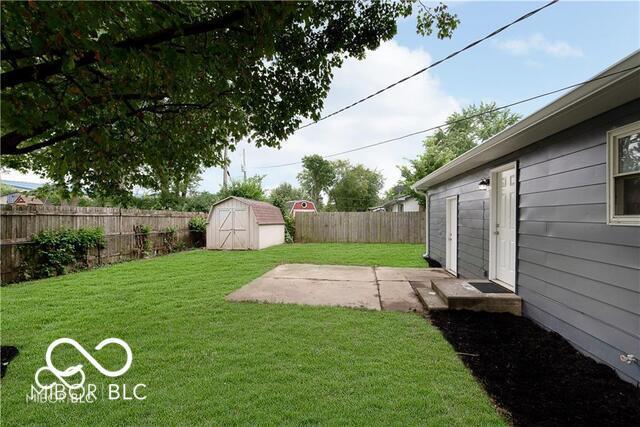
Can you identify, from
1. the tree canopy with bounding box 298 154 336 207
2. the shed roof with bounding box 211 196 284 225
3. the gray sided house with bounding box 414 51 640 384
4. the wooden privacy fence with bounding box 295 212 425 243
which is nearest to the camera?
the gray sided house with bounding box 414 51 640 384

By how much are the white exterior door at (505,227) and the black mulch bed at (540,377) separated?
1.06m

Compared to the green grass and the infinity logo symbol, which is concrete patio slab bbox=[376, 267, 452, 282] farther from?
the infinity logo symbol

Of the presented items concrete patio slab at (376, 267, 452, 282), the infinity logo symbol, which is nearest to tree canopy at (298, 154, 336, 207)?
concrete patio slab at (376, 267, 452, 282)

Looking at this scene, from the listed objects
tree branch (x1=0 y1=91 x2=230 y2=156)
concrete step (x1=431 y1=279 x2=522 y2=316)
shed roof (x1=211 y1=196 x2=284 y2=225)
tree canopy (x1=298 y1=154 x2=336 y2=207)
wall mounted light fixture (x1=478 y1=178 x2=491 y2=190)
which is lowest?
concrete step (x1=431 y1=279 x2=522 y2=316)

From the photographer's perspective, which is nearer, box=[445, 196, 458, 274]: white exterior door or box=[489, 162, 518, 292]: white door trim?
box=[489, 162, 518, 292]: white door trim

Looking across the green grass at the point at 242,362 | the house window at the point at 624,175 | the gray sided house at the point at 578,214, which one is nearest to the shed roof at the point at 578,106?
the gray sided house at the point at 578,214

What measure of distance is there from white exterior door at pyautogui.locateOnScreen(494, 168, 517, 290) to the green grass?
172 centimetres

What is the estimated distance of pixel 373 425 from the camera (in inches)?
77.0

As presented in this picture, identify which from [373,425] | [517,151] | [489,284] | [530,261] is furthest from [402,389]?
[517,151]

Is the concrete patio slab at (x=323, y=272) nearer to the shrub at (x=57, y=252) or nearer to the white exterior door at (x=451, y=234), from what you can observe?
the white exterior door at (x=451, y=234)

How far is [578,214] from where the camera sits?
3023 millimetres

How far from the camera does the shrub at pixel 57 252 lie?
6.31 m

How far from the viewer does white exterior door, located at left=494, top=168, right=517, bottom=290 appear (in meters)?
4.49

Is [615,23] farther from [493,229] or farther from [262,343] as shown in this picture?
[262,343]
